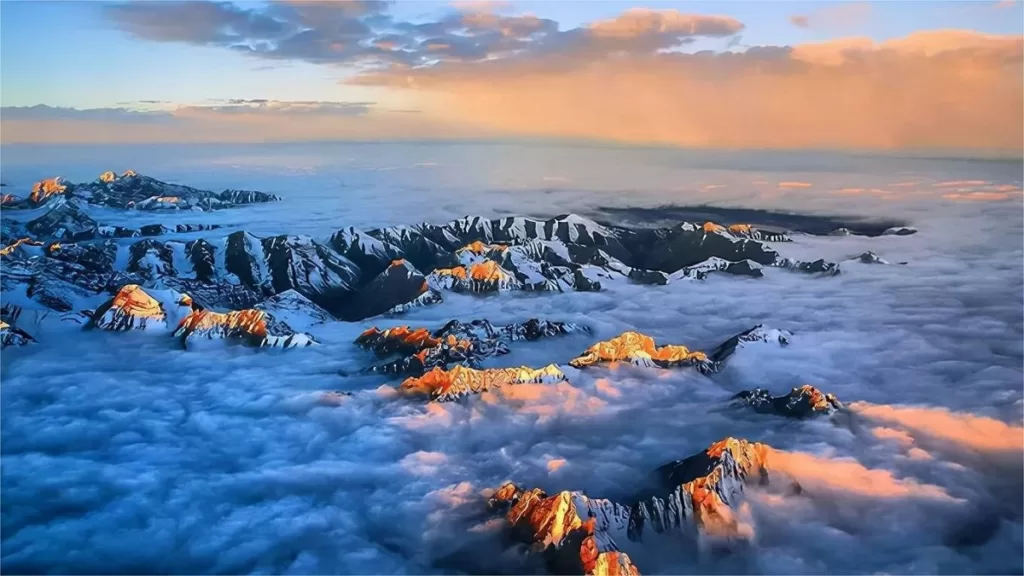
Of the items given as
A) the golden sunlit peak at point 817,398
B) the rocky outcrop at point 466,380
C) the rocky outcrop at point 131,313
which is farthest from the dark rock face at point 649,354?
the rocky outcrop at point 131,313

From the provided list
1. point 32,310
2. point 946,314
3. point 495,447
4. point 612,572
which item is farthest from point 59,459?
point 946,314

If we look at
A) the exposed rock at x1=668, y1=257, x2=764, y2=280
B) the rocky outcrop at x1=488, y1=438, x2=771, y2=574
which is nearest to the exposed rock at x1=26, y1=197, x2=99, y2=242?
the rocky outcrop at x1=488, y1=438, x2=771, y2=574

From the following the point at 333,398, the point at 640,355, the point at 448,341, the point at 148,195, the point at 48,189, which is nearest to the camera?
the point at 333,398

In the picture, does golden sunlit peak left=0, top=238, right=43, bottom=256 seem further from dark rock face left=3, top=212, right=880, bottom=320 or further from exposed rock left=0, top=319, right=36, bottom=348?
exposed rock left=0, top=319, right=36, bottom=348

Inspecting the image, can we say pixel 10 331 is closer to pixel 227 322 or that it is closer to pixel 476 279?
pixel 227 322

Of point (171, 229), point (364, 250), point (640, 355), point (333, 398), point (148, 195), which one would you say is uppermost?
point (148, 195)

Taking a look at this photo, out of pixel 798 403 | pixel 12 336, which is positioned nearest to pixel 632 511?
pixel 798 403

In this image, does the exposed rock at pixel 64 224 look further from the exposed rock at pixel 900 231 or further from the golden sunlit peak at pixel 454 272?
the exposed rock at pixel 900 231
